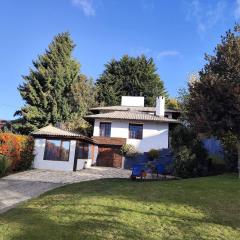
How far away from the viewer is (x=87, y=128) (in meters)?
43.0

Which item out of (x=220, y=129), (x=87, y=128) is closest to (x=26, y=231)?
(x=220, y=129)

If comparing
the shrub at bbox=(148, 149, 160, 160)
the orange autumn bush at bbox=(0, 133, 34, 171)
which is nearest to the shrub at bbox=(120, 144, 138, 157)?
the shrub at bbox=(148, 149, 160, 160)

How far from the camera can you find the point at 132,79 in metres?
57.6

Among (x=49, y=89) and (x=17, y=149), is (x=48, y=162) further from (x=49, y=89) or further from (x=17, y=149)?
(x=49, y=89)

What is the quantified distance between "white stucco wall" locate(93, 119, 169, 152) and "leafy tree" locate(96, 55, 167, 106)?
19.3m

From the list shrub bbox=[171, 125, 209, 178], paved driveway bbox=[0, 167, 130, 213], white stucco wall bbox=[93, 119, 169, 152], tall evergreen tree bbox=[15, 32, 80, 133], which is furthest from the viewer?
tall evergreen tree bbox=[15, 32, 80, 133]

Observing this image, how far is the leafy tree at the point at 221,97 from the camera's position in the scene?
18.4 m

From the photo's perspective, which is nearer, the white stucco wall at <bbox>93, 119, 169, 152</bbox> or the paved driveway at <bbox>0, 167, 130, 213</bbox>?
the paved driveway at <bbox>0, 167, 130, 213</bbox>

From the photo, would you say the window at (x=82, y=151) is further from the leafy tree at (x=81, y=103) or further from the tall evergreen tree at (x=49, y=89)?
the tall evergreen tree at (x=49, y=89)

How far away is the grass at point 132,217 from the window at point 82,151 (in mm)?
15359

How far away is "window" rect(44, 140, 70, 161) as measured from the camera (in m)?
28.8

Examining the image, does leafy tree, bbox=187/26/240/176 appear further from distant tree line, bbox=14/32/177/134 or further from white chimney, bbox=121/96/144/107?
white chimney, bbox=121/96/144/107

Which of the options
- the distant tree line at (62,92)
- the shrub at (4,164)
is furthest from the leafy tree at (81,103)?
the shrub at (4,164)

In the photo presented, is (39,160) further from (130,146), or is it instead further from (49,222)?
(49,222)
